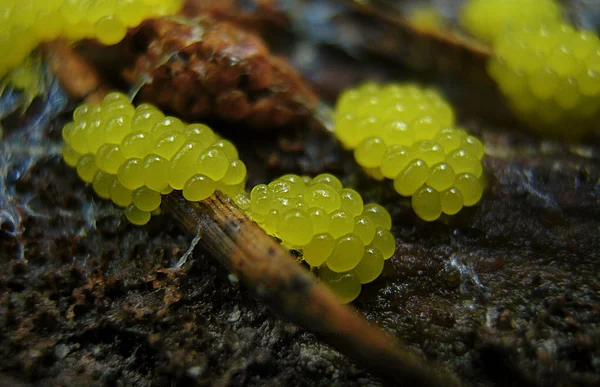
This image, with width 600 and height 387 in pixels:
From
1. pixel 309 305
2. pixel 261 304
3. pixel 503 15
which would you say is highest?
pixel 503 15

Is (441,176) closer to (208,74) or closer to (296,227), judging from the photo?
(296,227)

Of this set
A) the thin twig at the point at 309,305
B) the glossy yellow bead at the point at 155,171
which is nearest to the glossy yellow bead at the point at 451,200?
the thin twig at the point at 309,305

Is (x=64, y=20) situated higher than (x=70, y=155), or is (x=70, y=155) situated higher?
(x=64, y=20)

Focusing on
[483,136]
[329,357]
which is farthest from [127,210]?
[483,136]

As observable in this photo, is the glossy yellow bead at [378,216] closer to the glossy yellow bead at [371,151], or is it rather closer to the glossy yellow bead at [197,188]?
the glossy yellow bead at [371,151]

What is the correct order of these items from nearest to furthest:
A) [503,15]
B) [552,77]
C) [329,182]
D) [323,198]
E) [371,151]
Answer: [323,198], [329,182], [371,151], [552,77], [503,15]

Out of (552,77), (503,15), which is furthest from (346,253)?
(503,15)
